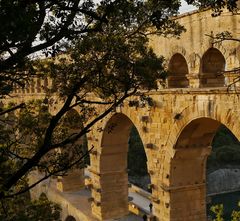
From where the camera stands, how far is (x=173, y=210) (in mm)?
13914

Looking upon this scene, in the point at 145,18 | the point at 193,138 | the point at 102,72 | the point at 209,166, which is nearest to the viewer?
the point at 145,18

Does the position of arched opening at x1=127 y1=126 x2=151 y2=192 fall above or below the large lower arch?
below

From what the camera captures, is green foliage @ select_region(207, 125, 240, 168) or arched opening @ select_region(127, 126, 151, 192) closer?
arched opening @ select_region(127, 126, 151, 192)

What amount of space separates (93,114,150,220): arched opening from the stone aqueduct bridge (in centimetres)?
197

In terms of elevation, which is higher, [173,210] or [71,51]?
[71,51]

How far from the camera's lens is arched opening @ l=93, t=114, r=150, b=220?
18688mm

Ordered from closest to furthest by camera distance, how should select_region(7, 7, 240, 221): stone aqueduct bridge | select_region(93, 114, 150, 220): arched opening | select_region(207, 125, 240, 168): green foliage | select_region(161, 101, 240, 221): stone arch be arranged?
1. select_region(7, 7, 240, 221): stone aqueduct bridge
2. select_region(161, 101, 240, 221): stone arch
3. select_region(93, 114, 150, 220): arched opening
4. select_region(207, 125, 240, 168): green foliage

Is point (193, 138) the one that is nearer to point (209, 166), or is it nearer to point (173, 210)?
point (173, 210)

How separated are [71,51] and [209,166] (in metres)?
38.3

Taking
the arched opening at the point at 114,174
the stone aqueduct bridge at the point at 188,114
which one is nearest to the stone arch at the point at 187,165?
the stone aqueduct bridge at the point at 188,114

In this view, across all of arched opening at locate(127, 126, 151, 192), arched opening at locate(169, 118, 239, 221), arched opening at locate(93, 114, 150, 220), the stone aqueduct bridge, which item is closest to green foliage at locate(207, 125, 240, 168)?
arched opening at locate(127, 126, 151, 192)

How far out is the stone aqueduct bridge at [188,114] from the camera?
37.2 feet

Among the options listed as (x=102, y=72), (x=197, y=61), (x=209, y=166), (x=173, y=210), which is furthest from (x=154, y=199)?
(x=209, y=166)

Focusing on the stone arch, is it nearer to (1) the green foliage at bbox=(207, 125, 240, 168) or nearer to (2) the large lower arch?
(2) the large lower arch
